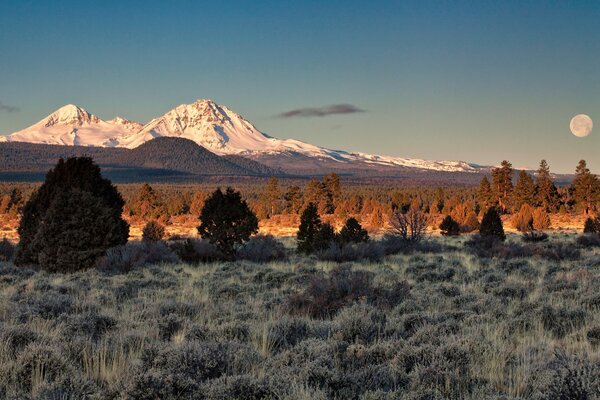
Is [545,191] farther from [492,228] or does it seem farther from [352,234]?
[352,234]

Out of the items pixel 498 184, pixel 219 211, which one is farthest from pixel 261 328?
pixel 498 184

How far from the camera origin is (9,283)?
12.9 m

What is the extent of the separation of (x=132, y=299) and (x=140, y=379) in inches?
243

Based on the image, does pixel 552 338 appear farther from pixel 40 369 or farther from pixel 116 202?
pixel 116 202

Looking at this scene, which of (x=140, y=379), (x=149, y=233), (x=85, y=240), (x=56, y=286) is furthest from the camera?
(x=149, y=233)

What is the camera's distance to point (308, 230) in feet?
77.9

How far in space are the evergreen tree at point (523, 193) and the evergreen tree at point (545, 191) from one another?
124cm

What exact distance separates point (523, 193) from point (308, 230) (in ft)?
191

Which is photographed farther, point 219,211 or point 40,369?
point 219,211

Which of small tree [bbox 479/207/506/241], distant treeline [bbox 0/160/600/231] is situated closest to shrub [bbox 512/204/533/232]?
distant treeline [bbox 0/160/600/231]

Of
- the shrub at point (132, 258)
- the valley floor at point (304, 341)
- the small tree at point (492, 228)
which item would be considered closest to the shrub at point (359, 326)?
the valley floor at point (304, 341)

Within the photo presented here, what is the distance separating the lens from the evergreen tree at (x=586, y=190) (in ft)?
226

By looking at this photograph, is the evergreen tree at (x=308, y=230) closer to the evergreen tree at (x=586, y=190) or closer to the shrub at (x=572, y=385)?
the shrub at (x=572, y=385)

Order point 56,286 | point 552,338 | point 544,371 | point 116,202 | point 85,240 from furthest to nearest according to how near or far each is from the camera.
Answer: point 116,202, point 85,240, point 56,286, point 552,338, point 544,371
